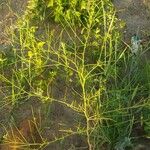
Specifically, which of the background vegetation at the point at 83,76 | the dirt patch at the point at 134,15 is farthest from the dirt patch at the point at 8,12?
the dirt patch at the point at 134,15

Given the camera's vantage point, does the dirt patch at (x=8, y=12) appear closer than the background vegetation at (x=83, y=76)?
No

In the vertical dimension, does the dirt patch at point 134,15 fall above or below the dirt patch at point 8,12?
below

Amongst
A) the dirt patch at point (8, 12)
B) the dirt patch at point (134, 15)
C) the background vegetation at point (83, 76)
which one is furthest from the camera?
the dirt patch at point (134, 15)

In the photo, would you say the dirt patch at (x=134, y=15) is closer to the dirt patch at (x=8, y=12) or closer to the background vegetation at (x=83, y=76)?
the background vegetation at (x=83, y=76)

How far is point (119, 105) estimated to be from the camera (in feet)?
11.6

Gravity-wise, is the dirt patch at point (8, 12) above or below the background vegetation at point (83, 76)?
above

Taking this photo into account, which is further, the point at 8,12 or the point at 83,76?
the point at 8,12

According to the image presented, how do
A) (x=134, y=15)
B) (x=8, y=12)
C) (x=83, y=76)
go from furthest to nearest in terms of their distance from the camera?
(x=134, y=15), (x=8, y=12), (x=83, y=76)

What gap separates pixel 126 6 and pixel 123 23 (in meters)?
0.55

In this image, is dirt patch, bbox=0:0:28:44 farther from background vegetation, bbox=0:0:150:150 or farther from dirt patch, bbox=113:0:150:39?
dirt patch, bbox=113:0:150:39

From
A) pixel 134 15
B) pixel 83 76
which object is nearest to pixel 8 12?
pixel 134 15

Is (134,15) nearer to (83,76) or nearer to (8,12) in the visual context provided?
(8,12)

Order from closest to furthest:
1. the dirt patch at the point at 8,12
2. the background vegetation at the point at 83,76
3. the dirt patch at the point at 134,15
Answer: the background vegetation at the point at 83,76, the dirt patch at the point at 8,12, the dirt patch at the point at 134,15

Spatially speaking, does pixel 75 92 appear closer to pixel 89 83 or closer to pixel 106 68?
pixel 89 83
